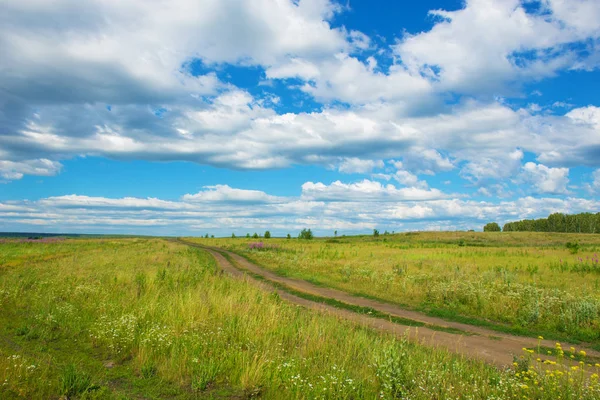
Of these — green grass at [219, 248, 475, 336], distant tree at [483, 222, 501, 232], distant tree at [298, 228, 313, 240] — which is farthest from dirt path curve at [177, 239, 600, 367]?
distant tree at [483, 222, 501, 232]

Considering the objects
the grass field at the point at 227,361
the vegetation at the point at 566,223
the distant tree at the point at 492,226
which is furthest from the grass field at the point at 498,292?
the distant tree at the point at 492,226

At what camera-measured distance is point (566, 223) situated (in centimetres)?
14988

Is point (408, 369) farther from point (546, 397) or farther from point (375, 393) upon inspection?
point (546, 397)

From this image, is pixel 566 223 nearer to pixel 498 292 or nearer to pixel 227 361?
pixel 498 292

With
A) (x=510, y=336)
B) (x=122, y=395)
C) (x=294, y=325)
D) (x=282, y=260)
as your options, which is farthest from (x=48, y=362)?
(x=282, y=260)

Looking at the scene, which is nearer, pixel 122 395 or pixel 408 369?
pixel 122 395

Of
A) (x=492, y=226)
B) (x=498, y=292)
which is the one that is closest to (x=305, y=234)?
(x=498, y=292)

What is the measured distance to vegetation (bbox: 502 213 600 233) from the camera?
14162cm

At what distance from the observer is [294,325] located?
975 cm

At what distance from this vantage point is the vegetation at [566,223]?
14162 centimetres

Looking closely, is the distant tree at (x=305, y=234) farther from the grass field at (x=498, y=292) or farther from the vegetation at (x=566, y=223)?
the vegetation at (x=566, y=223)

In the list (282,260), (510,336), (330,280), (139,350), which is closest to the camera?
(139,350)

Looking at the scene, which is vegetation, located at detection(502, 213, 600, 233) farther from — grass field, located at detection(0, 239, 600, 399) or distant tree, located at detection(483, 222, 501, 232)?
grass field, located at detection(0, 239, 600, 399)

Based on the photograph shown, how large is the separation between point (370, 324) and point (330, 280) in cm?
1075
